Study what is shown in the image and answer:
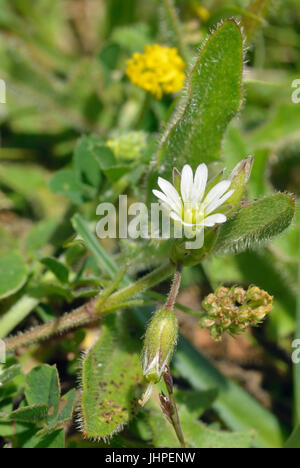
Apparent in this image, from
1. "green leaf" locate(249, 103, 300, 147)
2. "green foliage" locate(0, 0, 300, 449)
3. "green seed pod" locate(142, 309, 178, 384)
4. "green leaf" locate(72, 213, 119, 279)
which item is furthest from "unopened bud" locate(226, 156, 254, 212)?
"green leaf" locate(249, 103, 300, 147)

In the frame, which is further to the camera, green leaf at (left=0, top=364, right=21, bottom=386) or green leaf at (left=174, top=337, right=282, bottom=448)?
green leaf at (left=174, top=337, right=282, bottom=448)

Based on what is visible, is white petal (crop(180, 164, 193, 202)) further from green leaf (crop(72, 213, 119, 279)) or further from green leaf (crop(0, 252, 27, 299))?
green leaf (crop(0, 252, 27, 299))

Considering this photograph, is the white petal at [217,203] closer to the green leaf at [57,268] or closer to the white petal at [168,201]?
the white petal at [168,201]

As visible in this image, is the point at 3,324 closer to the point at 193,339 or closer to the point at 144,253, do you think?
the point at 144,253

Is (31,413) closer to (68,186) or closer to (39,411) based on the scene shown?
(39,411)

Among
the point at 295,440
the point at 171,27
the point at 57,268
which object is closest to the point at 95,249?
the point at 57,268

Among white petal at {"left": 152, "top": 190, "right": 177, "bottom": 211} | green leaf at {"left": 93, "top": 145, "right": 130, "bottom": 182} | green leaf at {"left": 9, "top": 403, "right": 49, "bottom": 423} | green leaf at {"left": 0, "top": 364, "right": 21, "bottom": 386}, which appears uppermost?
green leaf at {"left": 93, "top": 145, "right": 130, "bottom": 182}
